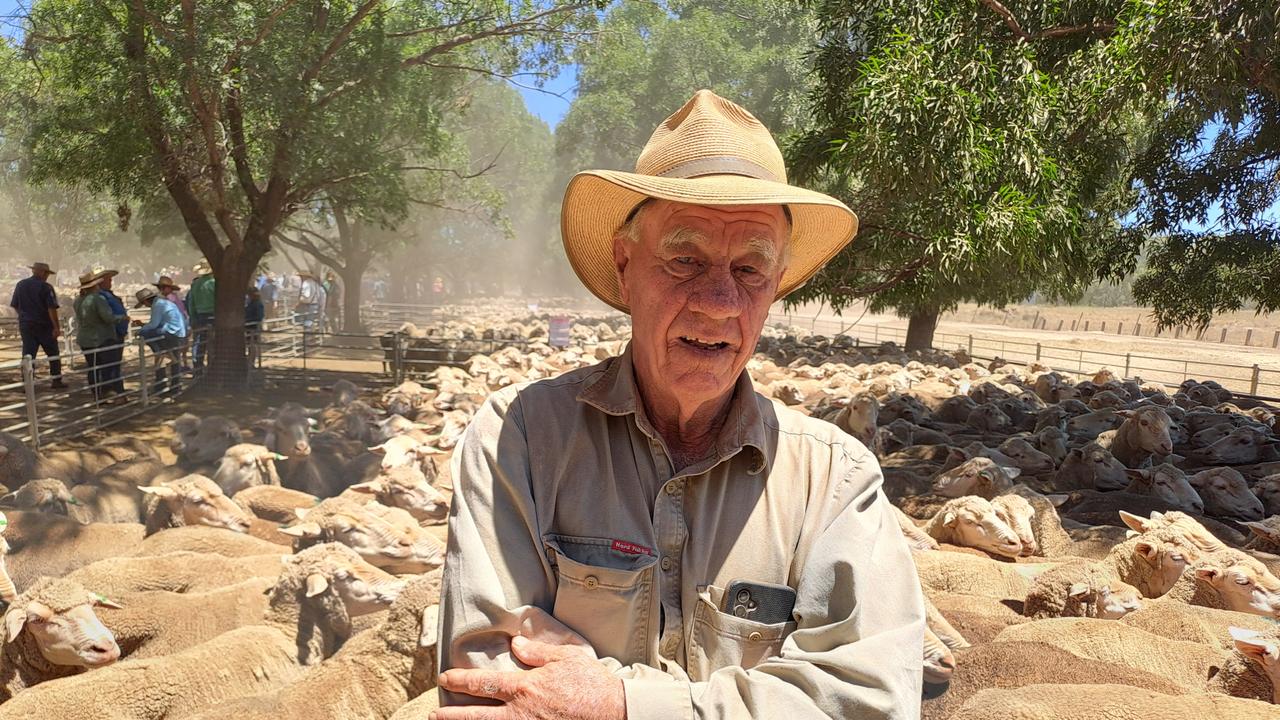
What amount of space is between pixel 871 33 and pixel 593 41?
21.3 feet

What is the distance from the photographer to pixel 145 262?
64000mm

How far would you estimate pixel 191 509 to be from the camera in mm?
6648

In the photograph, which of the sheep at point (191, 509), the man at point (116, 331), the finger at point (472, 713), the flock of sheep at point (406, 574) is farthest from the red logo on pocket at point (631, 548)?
the man at point (116, 331)

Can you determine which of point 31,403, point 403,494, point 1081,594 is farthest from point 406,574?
point 31,403

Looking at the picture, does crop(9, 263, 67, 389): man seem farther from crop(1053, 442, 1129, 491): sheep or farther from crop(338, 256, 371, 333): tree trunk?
crop(338, 256, 371, 333): tree trunk

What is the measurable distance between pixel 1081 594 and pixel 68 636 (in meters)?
5.12

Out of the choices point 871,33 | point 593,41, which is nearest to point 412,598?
point 871,33

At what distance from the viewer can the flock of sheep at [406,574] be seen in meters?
3.90

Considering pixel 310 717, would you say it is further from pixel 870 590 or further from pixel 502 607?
pixel 870 590

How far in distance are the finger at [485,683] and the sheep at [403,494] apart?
540cm

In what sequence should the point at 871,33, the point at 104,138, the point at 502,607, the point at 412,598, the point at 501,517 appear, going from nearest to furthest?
the point at 502,607 → the point at 501,517 → the point at 412,598 → the point at 871,33 → the point at 104,138

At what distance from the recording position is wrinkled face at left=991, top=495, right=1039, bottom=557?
6422 millimetres

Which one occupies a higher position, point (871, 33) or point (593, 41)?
point (593, 41)

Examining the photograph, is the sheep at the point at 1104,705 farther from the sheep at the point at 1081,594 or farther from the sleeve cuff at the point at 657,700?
the sleeve cuff at the point at 657,700
